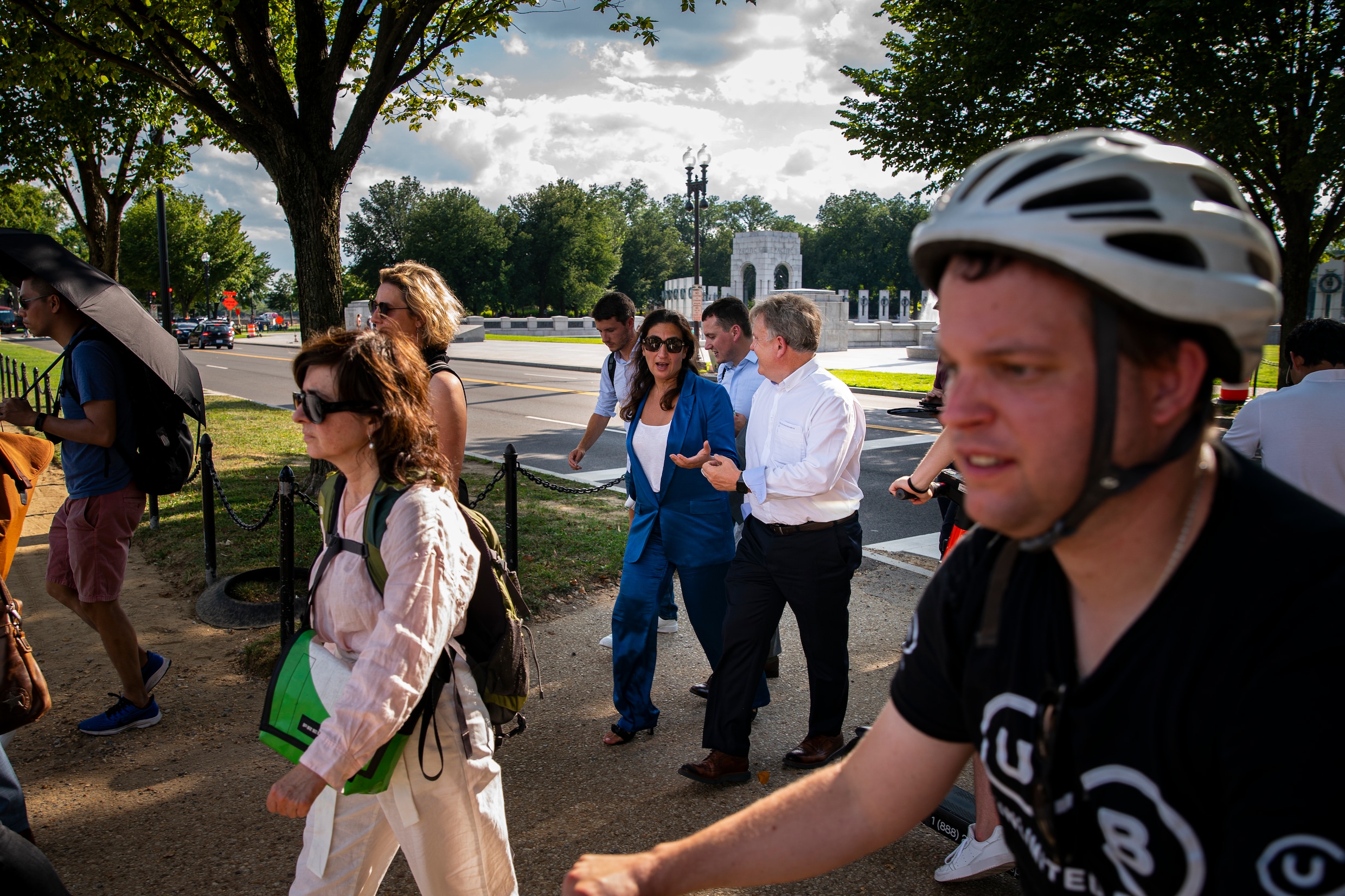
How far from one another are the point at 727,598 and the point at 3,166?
58.3 feet

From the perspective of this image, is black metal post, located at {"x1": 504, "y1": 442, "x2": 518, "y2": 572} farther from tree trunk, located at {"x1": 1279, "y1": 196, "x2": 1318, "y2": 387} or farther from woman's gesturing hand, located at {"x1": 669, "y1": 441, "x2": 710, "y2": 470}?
tree trunk, located at {"x1": 1279, "y1": 196, "x2": 1318, "y2": 387}

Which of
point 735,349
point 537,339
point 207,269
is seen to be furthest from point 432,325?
point 207,269

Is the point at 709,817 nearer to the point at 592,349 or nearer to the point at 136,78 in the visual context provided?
the point at 136,78

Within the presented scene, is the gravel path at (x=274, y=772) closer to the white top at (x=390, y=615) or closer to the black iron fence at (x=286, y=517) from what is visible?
the black iron fence at (x=286, y=517)

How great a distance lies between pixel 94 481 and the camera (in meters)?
4.22

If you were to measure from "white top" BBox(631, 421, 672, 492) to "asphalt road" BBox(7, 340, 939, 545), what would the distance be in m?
4.05

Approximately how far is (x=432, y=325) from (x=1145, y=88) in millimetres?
14171

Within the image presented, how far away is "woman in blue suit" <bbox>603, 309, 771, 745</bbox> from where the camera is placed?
4.23 metres

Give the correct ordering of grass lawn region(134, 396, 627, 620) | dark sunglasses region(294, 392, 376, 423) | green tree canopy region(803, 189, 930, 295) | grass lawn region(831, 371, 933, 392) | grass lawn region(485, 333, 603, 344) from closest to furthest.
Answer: dark sunglasses region(294, 392, 376, 423), grass lawn region(134, 396, 627, 620), grass lawn region(831, 371, 933, 392), grass lawn region(485, 333, 603, 344), green tree canopy region(803, 189, 930, 295)

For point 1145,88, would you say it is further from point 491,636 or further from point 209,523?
point 491,636

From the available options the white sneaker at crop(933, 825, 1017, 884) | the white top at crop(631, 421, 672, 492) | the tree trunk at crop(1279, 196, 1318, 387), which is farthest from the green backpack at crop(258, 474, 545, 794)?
the tree trunk at crop(1279, 196, 1318, 387)

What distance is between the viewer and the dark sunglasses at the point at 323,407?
236 centimetres

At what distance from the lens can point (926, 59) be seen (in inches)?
594

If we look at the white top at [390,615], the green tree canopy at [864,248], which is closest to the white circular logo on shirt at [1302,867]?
the white top at [390,615]
